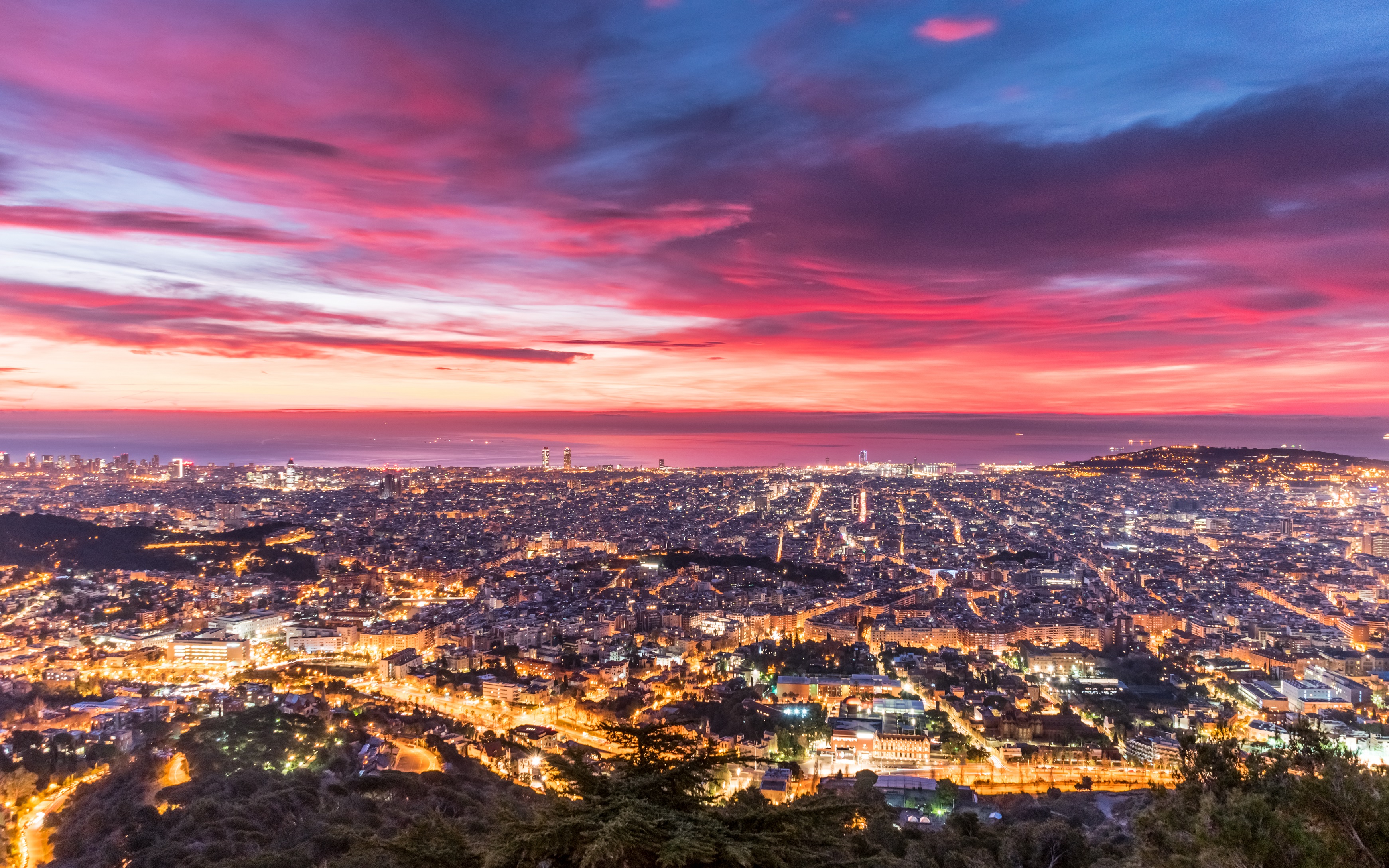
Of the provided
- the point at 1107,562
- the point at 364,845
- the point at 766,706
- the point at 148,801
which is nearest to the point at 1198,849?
the point at 364,845

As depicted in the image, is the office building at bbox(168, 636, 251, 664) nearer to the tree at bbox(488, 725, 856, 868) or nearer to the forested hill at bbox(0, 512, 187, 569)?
the forested hill at bbox(0, 512, 187, 569)

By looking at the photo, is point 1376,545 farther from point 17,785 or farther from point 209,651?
point 17,785

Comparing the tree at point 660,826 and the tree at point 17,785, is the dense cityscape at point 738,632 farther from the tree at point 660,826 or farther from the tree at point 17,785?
the tree at point 660,826

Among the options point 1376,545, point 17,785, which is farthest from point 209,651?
point 1376,545

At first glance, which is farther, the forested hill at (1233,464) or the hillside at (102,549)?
the forested hill at (1233,464)

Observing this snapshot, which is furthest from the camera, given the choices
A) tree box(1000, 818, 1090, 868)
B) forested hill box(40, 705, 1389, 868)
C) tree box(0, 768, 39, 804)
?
tree box(0, 768, 39, 804)

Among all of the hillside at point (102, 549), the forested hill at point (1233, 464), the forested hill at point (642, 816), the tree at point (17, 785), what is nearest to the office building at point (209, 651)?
the forested hill at point (642, 816)

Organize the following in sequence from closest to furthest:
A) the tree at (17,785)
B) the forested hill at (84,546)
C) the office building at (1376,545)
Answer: the tree at (17,785), the forested hill at (84,546), the office building at (1376,545)

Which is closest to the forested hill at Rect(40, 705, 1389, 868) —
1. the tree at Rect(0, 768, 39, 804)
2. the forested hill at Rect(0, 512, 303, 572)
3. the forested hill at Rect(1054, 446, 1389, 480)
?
the tree at Rect(0, 768, 39, 804)

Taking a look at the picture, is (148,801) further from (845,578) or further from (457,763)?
(845,578)
